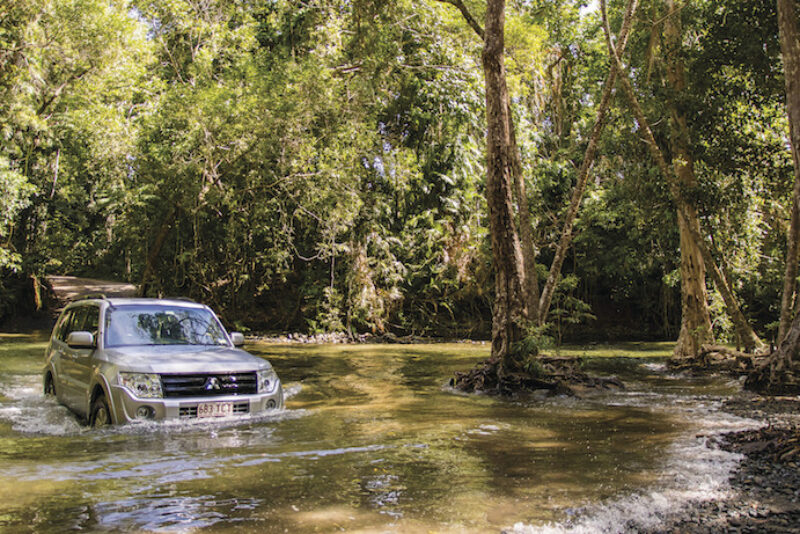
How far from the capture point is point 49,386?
980 centimetres

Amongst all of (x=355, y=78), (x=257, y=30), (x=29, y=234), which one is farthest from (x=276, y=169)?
(x=29, y=234)

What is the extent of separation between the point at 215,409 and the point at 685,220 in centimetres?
1410

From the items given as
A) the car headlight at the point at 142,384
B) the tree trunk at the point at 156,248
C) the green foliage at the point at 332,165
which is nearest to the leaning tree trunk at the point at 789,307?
the green foliage at the point at 332,165

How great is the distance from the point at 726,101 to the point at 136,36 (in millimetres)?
19390

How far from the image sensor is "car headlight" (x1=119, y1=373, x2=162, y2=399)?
7.23 metres

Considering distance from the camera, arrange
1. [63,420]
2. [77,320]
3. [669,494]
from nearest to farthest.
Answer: [669,494] < [63,420] < [77,320]

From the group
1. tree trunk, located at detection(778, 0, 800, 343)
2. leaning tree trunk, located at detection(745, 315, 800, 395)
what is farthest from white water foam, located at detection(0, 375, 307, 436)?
tree trunk, located at detection(778, 0, 800, 343)

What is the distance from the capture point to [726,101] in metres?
17.4

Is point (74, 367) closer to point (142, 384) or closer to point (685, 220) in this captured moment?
point (142, 384)

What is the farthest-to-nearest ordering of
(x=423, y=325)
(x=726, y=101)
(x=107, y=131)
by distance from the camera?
1. (x=423, y=325)
2. (x=107, y=131)
3. (x=726, y=101)

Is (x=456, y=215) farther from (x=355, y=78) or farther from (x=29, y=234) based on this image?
(x=29, y=234)

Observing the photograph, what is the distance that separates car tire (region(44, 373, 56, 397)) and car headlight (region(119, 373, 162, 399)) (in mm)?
2950

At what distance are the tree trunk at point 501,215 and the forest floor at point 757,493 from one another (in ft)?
16.1

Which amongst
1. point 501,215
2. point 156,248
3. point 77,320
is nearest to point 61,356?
point 77,320
